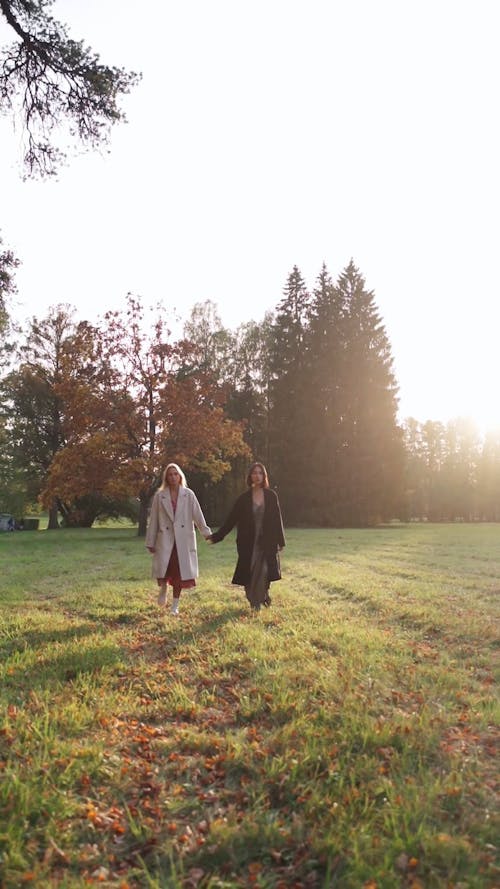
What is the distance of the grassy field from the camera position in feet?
9.27

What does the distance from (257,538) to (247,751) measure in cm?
482

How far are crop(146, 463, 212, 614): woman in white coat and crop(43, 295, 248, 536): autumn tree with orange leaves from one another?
17.3 metres

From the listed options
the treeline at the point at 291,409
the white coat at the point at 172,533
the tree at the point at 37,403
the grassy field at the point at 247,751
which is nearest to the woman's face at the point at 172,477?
the white coat at the point at 172,533

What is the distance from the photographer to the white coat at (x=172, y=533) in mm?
8336

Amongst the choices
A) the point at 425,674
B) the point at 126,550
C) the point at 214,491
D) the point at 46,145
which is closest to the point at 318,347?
the point at 214,491

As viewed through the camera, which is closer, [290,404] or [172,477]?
[172,477]

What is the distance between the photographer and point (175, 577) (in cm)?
841

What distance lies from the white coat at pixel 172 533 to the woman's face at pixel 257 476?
94 cm

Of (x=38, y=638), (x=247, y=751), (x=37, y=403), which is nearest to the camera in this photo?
(x=247, y=751)

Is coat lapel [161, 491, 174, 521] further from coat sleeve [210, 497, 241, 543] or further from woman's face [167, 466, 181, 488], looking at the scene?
coat sleeve [210, 497, 241, 543]

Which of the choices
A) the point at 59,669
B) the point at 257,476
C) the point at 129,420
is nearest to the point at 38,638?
the point at 59,669

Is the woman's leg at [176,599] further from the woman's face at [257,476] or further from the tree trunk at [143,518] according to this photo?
the tree trunk at [143,518]

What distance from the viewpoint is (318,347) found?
4606 cm

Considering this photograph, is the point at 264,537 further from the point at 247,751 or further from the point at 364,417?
the point at 364,417
